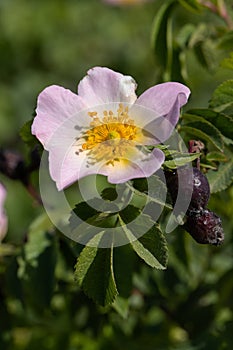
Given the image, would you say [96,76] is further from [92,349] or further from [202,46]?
[92,349]

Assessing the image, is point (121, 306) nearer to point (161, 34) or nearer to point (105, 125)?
point (105, 125)

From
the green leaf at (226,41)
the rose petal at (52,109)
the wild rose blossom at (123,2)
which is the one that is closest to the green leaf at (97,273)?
the rose petal at (52,109)

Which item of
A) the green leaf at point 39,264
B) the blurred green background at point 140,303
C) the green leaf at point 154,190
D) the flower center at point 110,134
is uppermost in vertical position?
the green leaf at point 154,190

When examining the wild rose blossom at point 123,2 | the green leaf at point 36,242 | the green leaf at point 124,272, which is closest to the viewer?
the green leaf at point 124,272

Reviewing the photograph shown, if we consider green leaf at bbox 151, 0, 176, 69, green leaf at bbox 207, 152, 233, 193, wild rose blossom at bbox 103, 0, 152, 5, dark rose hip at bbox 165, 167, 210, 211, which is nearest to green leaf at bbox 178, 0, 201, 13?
green leaf at bbox 151, 0, 176, 69

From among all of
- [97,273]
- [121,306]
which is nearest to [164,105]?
[97,273]

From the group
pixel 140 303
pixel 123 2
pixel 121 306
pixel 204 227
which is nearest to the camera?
pixel 204 227

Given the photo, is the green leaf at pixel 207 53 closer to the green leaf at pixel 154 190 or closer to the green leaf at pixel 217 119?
the green leaf at pixel 217 119

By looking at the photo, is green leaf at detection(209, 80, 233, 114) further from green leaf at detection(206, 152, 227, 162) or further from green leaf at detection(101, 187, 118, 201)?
green leaf at detection(101, 187, 118, 201)
